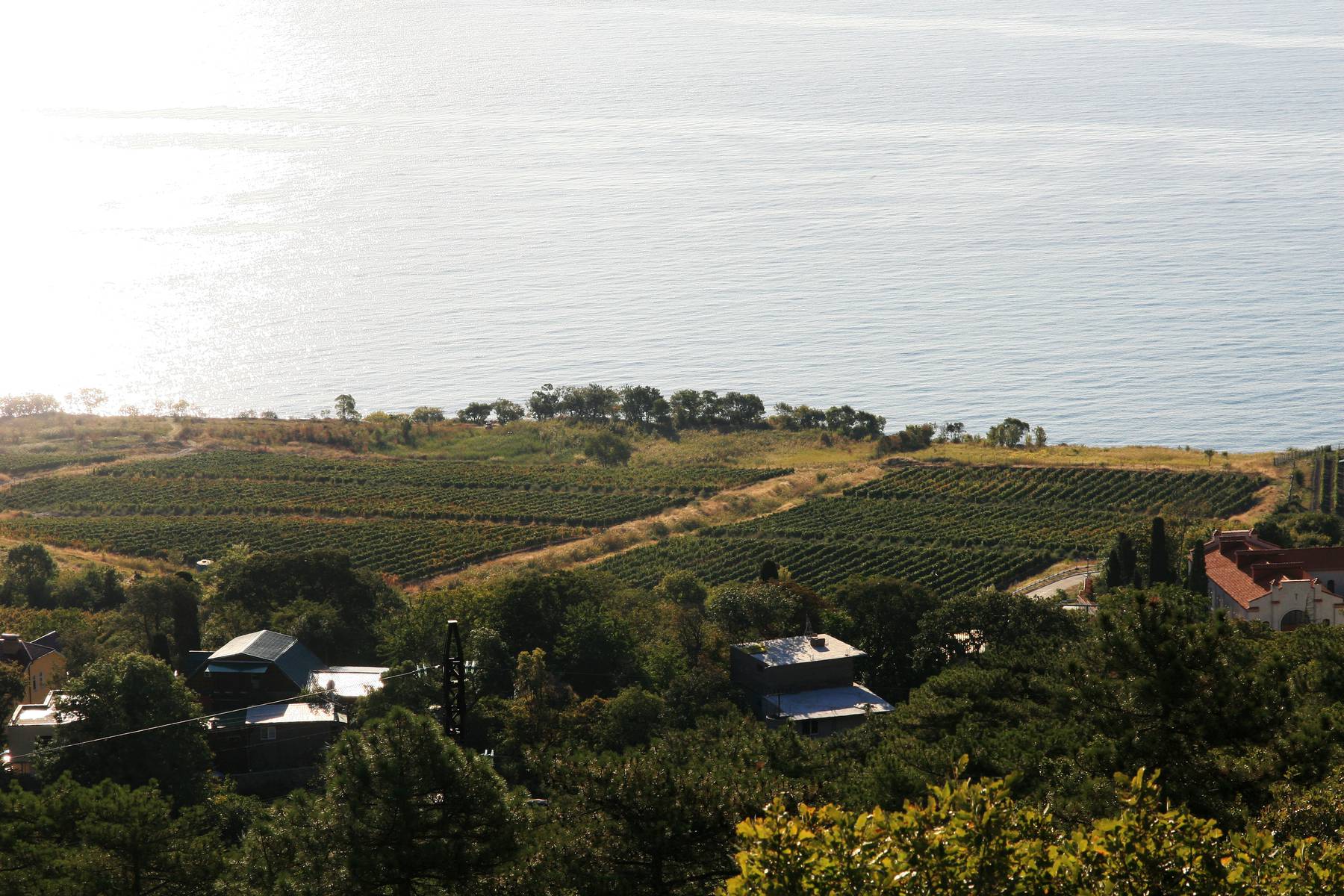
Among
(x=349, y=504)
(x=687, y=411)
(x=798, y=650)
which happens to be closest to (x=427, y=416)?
(x=687, y=411)

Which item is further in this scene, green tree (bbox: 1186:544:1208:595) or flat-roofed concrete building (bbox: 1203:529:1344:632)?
green tree (bbox: 1186:544:1208:595)

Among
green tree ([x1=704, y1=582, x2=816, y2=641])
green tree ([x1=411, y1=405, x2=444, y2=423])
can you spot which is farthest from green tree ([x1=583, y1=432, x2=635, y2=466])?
green tree ([x1=704, y1=582, x2=816, y2=641])

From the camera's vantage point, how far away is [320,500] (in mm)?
74375

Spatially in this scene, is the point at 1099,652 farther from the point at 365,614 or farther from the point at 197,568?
the point at 197,568

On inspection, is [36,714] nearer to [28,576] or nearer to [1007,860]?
[28,576]

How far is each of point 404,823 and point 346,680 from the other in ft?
72.2

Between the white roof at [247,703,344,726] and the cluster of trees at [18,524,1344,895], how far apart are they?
252cm

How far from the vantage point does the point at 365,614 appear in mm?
49438

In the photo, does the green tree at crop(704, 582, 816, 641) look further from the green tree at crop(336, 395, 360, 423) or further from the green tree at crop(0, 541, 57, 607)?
the green tree at crop(336, 395, 360, 423)

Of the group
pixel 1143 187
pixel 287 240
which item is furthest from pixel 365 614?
pixel 1143 187

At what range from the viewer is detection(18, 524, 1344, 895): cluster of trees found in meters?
16.1

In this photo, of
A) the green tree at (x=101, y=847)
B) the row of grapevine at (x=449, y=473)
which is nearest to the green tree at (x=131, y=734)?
the green tree at (x=101, y=847)

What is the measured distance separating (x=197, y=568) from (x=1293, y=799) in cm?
5100

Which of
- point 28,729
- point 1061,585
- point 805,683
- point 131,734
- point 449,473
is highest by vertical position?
point 449,473
